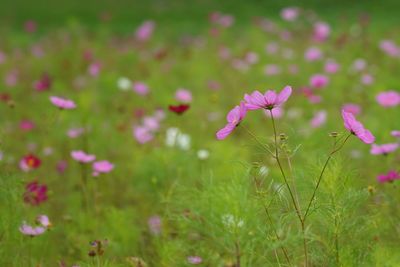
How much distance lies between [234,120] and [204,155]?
102 cm

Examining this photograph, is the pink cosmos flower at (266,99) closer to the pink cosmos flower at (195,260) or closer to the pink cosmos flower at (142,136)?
the pink cosmos flower at (195,260)


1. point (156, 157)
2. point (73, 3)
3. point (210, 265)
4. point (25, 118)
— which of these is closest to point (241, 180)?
point (210, 265)

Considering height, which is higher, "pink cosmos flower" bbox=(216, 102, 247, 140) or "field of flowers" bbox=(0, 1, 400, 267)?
"pink cosmos flower" bbox=(216, 102, 247, 140)

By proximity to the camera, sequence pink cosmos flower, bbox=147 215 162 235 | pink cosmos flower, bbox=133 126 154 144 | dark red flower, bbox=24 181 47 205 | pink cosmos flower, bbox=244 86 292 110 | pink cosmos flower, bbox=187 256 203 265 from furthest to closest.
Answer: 1. pink cosmos flower, bbox=133 126 154 144
2. pink cosmos flower, bbox=147 215 162 235
3. dark red flower, bbox=24 181 47 205
4. pink cosmos flower, bbox=187 256 203 265
5. pink cosmos flower, bbox=244 86 292 110

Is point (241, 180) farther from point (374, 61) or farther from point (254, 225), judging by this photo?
point (374, 61)

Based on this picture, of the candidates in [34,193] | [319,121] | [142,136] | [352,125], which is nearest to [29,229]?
[34,193]

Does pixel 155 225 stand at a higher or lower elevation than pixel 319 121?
higher

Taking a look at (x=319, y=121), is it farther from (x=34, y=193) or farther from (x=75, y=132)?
(x=34, y=193)

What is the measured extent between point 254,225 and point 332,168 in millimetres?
279

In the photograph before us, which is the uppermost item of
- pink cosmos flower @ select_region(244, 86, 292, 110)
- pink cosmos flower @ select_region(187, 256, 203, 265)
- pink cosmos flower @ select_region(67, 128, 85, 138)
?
pink cosmos flower @ select_region(244, 86, 292, 110)

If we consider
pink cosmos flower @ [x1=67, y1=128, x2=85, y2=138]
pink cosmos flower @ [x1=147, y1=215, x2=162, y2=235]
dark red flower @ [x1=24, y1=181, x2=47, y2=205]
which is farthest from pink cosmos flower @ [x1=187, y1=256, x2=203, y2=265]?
pink cosmos flower @ [x1=67, y1=128, x2=85, y2=138]

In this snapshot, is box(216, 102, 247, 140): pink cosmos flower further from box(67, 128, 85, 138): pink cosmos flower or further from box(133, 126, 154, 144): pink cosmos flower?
box(67, 128, 85, 138): pink cosmos flower

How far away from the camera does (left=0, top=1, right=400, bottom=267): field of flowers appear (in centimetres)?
130

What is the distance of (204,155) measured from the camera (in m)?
2.30
